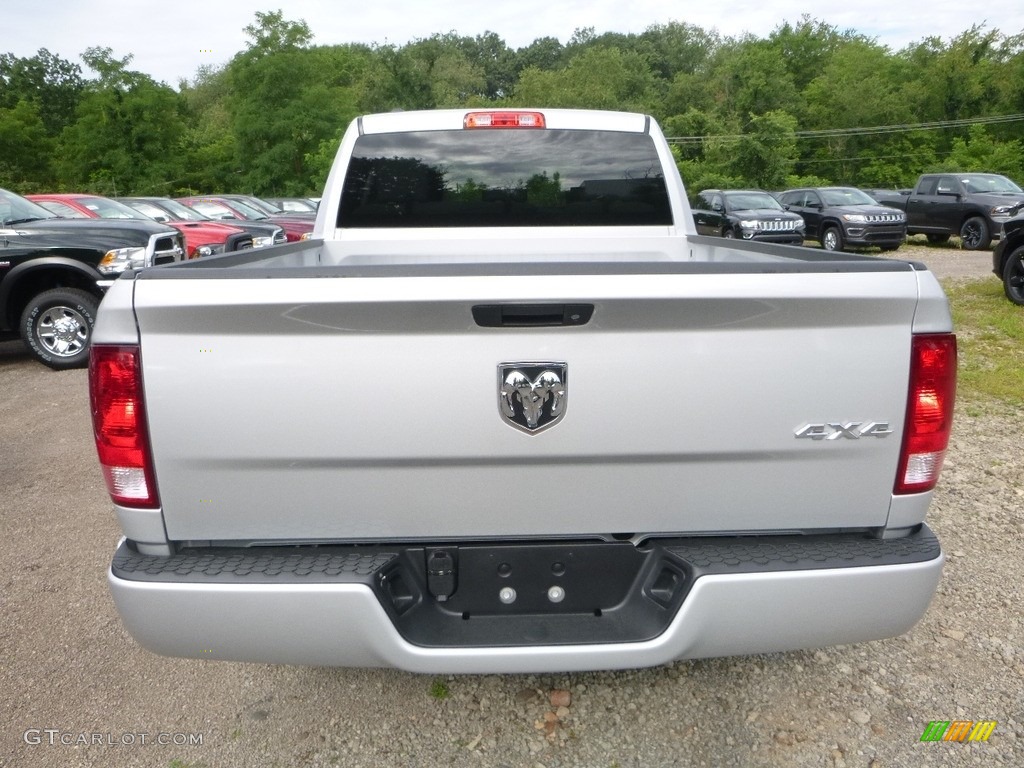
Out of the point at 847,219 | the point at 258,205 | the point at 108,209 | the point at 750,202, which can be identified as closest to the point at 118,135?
the point at 258,205

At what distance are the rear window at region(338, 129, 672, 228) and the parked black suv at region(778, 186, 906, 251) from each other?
14020mm

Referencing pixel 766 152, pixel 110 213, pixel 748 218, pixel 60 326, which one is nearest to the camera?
pixel 60 326

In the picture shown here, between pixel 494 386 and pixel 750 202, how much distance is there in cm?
1899

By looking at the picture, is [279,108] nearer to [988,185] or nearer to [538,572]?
[988,185]

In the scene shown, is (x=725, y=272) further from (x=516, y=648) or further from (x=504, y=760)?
(x=504, y=760)

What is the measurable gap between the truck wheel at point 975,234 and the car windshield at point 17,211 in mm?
18561

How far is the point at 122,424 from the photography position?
2.02 m

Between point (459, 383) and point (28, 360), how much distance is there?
30.0ft

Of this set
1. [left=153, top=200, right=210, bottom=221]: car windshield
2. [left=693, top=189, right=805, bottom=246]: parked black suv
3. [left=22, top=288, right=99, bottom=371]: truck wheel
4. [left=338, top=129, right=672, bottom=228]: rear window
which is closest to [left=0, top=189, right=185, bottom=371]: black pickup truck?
[left=22, top=288, right=99, bottom=371]: truck wheel

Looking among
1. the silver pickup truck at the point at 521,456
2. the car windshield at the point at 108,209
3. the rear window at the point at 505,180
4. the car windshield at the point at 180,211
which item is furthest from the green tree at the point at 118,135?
the silver pickup truck at the point at 521,456

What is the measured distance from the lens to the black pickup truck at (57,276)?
321 inches

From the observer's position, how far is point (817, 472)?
6.77ft

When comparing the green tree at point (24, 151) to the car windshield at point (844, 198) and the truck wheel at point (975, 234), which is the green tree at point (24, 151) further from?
the truck wheel at point (975, 234)

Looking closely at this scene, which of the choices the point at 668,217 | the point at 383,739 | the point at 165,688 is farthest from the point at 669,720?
the point at 668,217
